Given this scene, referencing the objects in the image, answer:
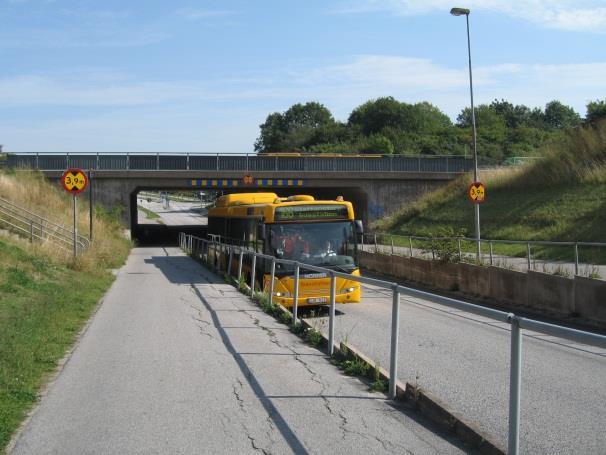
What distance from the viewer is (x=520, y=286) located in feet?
57.5

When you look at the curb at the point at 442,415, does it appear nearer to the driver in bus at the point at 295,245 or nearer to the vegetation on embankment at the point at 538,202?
the driver in bus at the point at 295,245

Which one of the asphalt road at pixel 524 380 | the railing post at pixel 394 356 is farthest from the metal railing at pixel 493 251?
the railing post at pixel 394 356

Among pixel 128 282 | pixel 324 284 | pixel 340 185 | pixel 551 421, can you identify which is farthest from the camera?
pixel 340 185

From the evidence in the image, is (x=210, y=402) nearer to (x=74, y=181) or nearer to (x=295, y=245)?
(x=295, y=245)

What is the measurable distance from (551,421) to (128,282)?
18197 millimetres

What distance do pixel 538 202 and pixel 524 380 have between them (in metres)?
33.4

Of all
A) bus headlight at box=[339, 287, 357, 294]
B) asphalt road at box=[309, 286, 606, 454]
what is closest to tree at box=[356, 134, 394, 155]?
bus headlight at box=[339, 287, 357, 294]

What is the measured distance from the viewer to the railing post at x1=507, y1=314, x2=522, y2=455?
4.91m

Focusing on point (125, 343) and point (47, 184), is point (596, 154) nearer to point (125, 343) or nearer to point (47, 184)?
point (47, 184)

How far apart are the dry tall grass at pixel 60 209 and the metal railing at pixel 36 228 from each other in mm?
765

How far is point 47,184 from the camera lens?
4259cm

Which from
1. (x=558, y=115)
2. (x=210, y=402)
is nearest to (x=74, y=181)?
(x=210, y=402)

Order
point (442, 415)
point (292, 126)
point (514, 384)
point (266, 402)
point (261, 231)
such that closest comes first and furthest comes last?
point (514, 384)
point (442, 415)
point (266, 402)
point (261, 231)
point (292, 126)

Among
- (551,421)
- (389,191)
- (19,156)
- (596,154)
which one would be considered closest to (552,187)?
(596,154)
